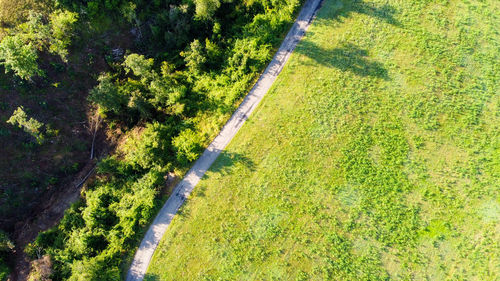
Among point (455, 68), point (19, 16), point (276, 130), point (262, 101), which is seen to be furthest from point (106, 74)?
point (455, 68)

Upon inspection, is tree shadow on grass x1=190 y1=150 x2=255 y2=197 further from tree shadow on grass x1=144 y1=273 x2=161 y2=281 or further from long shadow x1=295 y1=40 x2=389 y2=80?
long shadow x1=295 y1=40 x2=389 y2=80

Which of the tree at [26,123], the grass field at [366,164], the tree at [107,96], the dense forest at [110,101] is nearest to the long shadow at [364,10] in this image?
the grass field at [366,164]

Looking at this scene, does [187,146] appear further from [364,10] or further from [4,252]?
[364,10]

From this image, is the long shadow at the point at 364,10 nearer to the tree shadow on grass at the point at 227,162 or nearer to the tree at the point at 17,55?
the tree shadow on grass at the point at 227,162

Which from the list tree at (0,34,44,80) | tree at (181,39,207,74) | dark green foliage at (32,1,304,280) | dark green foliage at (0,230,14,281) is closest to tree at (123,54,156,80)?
dark green foliage at (32,1,304,280)

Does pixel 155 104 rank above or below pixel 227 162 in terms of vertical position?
above

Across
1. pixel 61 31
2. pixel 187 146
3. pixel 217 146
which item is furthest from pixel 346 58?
pixel 61 31
